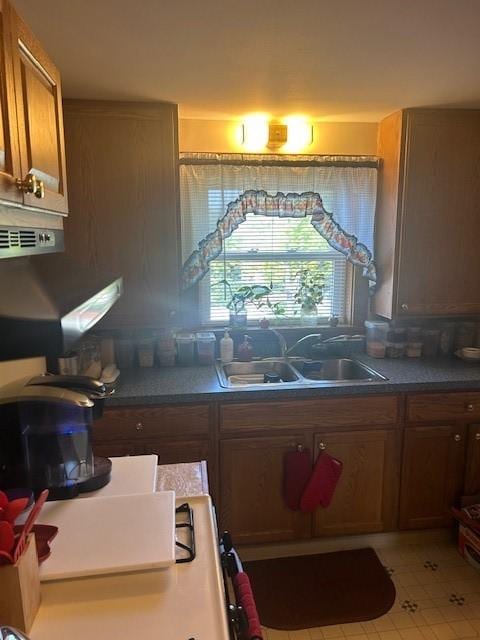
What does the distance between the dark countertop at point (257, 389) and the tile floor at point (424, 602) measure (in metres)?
0.86

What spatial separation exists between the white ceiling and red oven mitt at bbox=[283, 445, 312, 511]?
64.9 inches

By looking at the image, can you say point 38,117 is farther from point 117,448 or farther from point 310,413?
point 310,413

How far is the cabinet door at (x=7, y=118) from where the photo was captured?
38.4 inches

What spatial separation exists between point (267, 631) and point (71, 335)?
5.54ft

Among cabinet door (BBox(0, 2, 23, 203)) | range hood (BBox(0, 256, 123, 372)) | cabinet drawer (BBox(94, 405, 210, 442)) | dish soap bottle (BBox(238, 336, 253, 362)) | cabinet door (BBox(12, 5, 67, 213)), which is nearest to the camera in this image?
range hood (BBox(0, 256, 123, 372))

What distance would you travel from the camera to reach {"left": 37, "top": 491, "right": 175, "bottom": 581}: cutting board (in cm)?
91

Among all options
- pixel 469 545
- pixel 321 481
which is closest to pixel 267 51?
pixel 321 481

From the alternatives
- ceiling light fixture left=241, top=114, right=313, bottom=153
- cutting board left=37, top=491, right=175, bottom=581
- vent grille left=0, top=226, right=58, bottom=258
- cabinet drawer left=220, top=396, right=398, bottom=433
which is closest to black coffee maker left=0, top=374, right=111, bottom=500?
cutting board left=37, top=491, right=175, bottom=581

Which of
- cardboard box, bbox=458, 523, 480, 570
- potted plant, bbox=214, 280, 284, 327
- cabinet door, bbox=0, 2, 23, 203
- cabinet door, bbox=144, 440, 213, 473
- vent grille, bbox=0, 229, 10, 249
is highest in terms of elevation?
cabinet door, bbox=0, 2, 23, 203

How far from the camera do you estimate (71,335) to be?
0.78m

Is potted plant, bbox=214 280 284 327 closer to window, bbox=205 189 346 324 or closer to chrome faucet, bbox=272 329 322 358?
window, bbox=205 189 346 324

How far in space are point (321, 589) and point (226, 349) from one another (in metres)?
1.25

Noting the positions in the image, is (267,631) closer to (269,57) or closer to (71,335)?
(71,335)

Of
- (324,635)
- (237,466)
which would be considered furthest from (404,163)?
(324,635)
